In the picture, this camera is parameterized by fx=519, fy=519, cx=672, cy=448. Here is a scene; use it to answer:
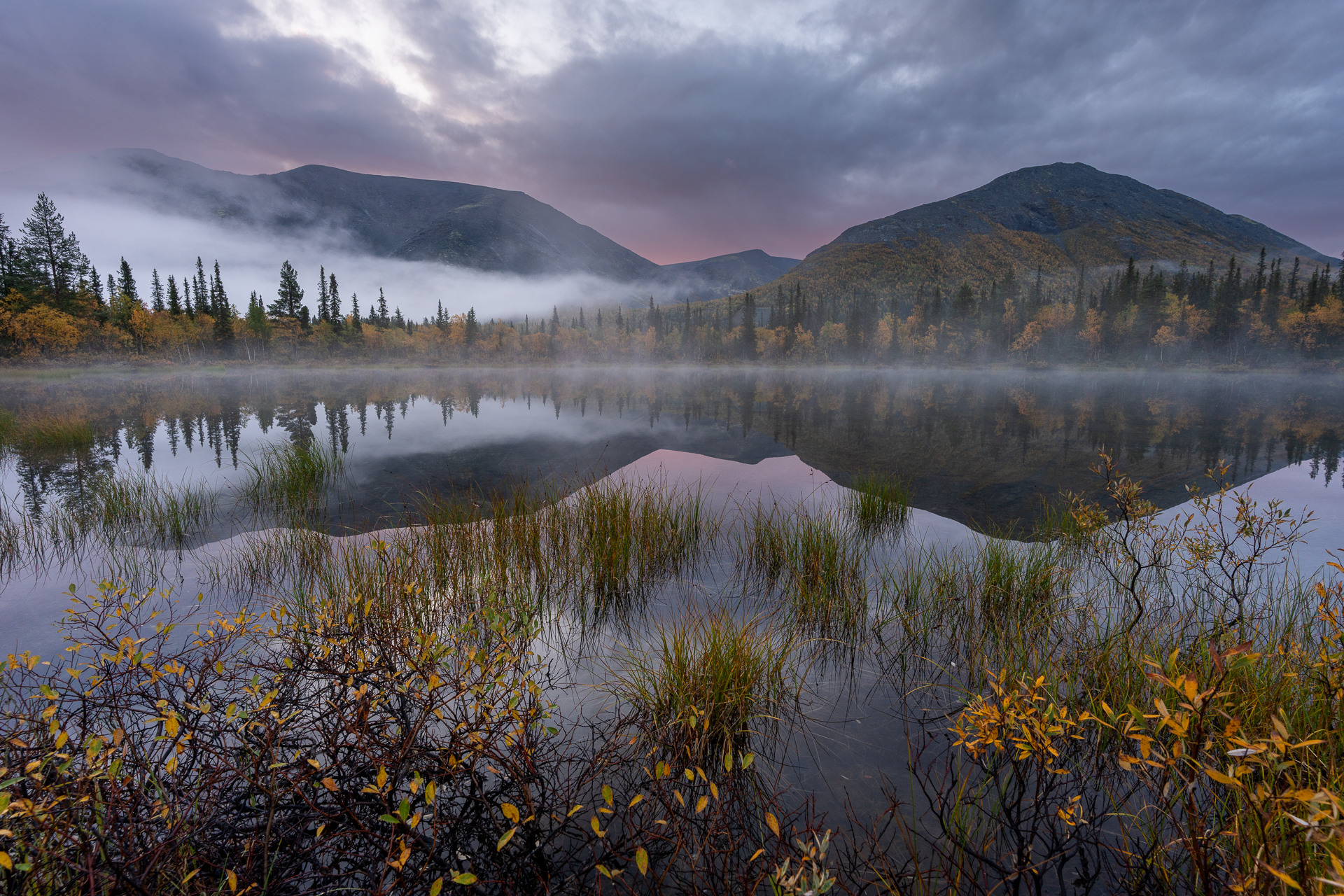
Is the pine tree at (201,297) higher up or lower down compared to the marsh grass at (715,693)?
higher up

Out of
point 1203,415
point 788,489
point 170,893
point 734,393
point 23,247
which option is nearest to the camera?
point 170,893

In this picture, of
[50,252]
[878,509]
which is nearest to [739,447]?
[878,509]

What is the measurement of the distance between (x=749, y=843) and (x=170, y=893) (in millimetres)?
2832

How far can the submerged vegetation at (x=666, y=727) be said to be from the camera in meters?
2.35

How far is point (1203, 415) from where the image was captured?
28875 mm

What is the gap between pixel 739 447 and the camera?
777 inches

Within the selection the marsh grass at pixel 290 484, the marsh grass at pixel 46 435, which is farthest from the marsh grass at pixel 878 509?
the marsh grass at pixel 46 435

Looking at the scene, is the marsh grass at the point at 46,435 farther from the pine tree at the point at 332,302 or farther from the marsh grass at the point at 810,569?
the pine tree at the point at 332,302

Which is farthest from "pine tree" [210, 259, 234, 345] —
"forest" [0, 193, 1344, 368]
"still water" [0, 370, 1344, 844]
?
"still water" [0, 370, 1344, 844]

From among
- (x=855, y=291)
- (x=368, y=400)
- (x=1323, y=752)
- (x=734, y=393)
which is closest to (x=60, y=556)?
(x=1323, y=752)

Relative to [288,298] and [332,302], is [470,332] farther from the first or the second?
[288,298]

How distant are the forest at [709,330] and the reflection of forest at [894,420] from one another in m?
27.4

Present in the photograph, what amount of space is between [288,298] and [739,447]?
11972 centimetres

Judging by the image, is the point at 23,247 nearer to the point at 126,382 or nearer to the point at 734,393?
the point at 126,382
